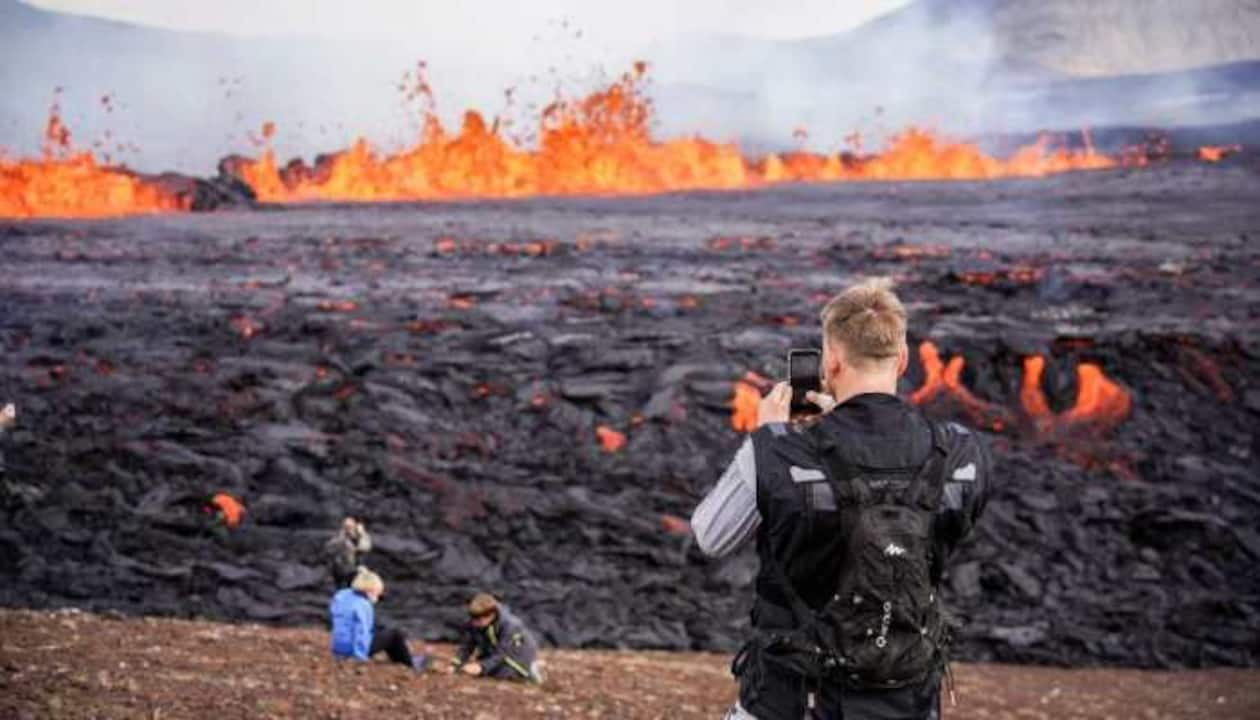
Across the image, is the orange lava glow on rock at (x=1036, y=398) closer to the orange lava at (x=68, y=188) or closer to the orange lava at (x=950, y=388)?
the orange lava at (x=950, y=388)

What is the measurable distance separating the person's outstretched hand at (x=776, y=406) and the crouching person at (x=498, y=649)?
5.29m

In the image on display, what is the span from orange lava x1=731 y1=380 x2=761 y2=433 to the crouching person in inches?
269

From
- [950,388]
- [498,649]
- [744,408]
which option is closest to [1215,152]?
[950,388]

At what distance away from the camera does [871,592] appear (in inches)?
115

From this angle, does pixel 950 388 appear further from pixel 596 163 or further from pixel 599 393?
pixel 596 163

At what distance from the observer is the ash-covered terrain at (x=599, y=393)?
1251 cm

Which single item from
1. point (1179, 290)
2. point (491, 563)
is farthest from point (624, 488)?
point (1179, 290)

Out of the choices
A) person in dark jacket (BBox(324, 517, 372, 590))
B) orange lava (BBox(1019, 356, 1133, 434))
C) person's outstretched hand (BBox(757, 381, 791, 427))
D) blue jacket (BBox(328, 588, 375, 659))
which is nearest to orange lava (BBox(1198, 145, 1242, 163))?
orange lava (BBox(1019, 356, 1133, 434))

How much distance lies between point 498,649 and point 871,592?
5598mm

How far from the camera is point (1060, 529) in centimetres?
1366

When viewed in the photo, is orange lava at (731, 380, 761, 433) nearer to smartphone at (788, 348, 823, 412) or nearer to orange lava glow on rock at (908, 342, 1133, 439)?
orange lava glow on rock at (908, 342, 1133, 439)

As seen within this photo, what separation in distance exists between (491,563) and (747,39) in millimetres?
9190

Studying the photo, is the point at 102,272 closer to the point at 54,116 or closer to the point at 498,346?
the point at 54,116

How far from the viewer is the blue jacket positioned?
823cm
